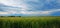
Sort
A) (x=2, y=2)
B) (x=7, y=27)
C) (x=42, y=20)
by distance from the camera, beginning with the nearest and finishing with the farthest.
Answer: (x=7, y=27), (x=42, y=20), (x=2, y=2)

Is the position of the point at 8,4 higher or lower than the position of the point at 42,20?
higher

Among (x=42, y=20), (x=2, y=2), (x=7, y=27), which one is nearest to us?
(x=7, y=27)

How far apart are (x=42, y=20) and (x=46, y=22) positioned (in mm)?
175

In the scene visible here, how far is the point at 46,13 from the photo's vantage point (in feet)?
14.0

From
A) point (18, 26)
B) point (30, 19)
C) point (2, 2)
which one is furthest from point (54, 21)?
point (2, 2)

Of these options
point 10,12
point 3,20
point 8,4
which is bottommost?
point 3,20

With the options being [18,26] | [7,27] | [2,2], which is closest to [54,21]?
[18,26]

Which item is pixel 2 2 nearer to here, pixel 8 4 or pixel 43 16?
pixel 8 4

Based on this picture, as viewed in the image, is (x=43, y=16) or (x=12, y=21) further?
(x=43, y=16)

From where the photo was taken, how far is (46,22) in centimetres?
395

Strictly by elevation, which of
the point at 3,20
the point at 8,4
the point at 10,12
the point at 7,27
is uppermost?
the point at 8,4

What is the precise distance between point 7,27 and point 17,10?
85 centimetres

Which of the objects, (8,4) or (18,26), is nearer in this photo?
(18,26)

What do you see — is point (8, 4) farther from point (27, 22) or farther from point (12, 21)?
point (27, 22)
